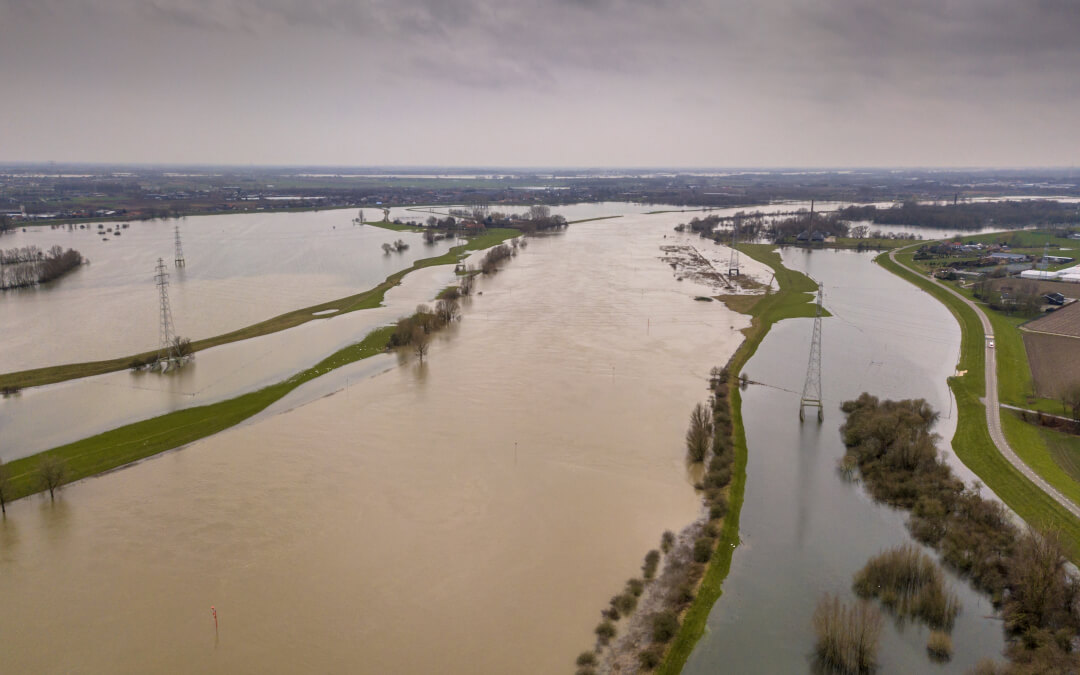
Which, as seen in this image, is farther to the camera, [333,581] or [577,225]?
[577,225]

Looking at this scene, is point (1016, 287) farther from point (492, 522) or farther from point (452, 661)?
point (452, 661)

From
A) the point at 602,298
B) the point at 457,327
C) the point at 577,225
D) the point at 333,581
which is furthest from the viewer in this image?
the point at 577,225

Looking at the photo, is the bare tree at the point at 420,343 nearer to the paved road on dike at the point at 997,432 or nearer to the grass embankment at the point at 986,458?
the grass embankment at the point at 986,458

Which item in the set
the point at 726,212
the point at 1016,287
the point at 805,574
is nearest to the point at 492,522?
the point at 805,574

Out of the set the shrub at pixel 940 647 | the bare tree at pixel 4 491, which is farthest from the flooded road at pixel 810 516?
the bare tree at pixel 4 491

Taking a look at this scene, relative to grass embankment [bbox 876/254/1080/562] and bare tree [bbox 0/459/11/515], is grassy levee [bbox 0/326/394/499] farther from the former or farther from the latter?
grass embankment [bbox 876/254/1080/562]

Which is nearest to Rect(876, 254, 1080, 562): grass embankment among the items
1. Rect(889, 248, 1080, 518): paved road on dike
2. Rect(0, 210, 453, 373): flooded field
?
Rect(889, 248, 1080, 518): paved road on dike

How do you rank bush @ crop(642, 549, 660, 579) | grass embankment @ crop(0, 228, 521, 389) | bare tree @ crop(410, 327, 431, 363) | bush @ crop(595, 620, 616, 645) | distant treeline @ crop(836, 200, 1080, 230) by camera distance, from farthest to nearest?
distant treeline @ crop(836, 200, 1080, 230) < bare tree @ crop(410, 327, 431, 363) < grass embankment @ crop(0, 228, 521, 389) < bush @ crop(642, 549, 660, 579) < bush @ crop(595, 620, 616, 645)
